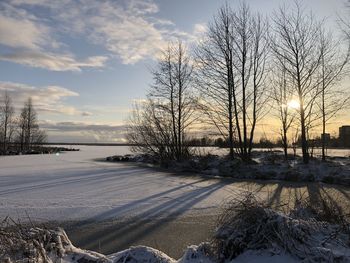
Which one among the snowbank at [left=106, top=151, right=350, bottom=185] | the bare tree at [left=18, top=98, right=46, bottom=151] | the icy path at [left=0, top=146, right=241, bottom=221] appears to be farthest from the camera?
the bare tree at [left=18, top=98, right=46, bottom=151]

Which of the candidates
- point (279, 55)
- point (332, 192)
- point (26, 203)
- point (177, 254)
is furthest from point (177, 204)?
point (279, 55)

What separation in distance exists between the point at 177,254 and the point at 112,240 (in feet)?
5.18

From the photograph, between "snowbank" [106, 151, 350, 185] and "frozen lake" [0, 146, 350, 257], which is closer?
"frozen lake" [0, 146, 350, 257]

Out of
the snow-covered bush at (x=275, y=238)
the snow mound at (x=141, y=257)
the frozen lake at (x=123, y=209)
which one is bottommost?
the frozen lake at (x=123, y=209)

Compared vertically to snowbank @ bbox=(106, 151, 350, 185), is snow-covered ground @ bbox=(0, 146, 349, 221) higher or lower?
lower

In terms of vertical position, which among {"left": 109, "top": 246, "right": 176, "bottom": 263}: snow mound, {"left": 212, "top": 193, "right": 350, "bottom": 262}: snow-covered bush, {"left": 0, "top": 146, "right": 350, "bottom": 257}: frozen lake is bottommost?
{"left": 0, "top": 146, "right": 350, "bottom": 257}: frozen lake

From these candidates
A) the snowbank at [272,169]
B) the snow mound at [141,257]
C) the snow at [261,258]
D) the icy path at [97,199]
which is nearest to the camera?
the snow at [261,258]

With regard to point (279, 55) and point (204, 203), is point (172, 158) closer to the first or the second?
point (279, 55)

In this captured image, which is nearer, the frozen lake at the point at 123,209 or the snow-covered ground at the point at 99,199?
the frozen lake at the point at 123,209

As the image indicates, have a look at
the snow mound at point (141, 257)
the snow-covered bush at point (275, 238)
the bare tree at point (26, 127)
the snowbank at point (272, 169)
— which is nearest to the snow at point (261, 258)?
the snow-covered bush at point (275, 238)

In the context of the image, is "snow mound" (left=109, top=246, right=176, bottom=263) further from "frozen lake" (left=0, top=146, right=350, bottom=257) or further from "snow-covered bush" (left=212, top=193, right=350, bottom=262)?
"frozen lake" (left=0, top=146, right=350, bottom=257)

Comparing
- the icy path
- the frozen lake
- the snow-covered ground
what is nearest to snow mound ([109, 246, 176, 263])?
the frozen lake

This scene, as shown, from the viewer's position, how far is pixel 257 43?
1142 inches

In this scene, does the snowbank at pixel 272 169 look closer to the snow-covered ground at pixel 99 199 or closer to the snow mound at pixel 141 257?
the snow-covered ground at pixel 99 199
